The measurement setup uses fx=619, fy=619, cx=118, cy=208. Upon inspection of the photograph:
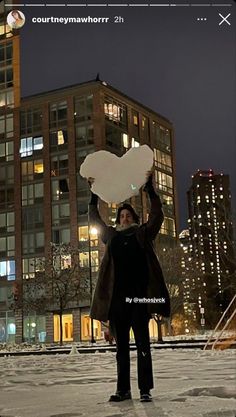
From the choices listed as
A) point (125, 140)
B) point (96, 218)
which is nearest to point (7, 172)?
point (125, 140)

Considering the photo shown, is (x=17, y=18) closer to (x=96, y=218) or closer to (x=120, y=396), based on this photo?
(x=96, y=218)

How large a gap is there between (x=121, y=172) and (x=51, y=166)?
55.0 metres

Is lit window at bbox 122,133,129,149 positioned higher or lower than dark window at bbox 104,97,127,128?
lower

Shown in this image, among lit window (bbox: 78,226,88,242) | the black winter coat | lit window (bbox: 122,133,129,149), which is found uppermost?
lit window (bbox: 122,133,129,149)

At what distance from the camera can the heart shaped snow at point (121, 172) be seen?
541 centimetres

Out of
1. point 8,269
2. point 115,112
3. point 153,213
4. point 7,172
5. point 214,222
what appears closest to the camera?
point 153,213

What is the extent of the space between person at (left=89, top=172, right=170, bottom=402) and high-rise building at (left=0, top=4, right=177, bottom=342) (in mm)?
49684

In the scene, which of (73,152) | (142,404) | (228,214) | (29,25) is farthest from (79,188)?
(142,404)

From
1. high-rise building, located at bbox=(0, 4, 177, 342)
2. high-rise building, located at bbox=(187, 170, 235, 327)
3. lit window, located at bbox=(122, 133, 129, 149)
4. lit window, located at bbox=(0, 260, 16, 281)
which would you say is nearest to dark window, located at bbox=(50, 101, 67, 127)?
high-rise building, located at bbox=(0, 4, 177, 342)

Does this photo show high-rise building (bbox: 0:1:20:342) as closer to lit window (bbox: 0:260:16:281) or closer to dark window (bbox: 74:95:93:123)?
lit window (bbox: 0:260:16:281)

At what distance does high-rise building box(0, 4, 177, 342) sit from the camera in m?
57.3

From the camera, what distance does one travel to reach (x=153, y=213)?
5586 millimetres

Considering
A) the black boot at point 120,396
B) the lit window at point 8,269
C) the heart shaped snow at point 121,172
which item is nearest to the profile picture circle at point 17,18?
the heart shaped snow at point 121,172

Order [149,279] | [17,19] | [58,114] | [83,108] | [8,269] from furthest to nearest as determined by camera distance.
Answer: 1. [8,269]
2. [58,114]
3. [83,108]
4. [17,19]
5. [149,279]
